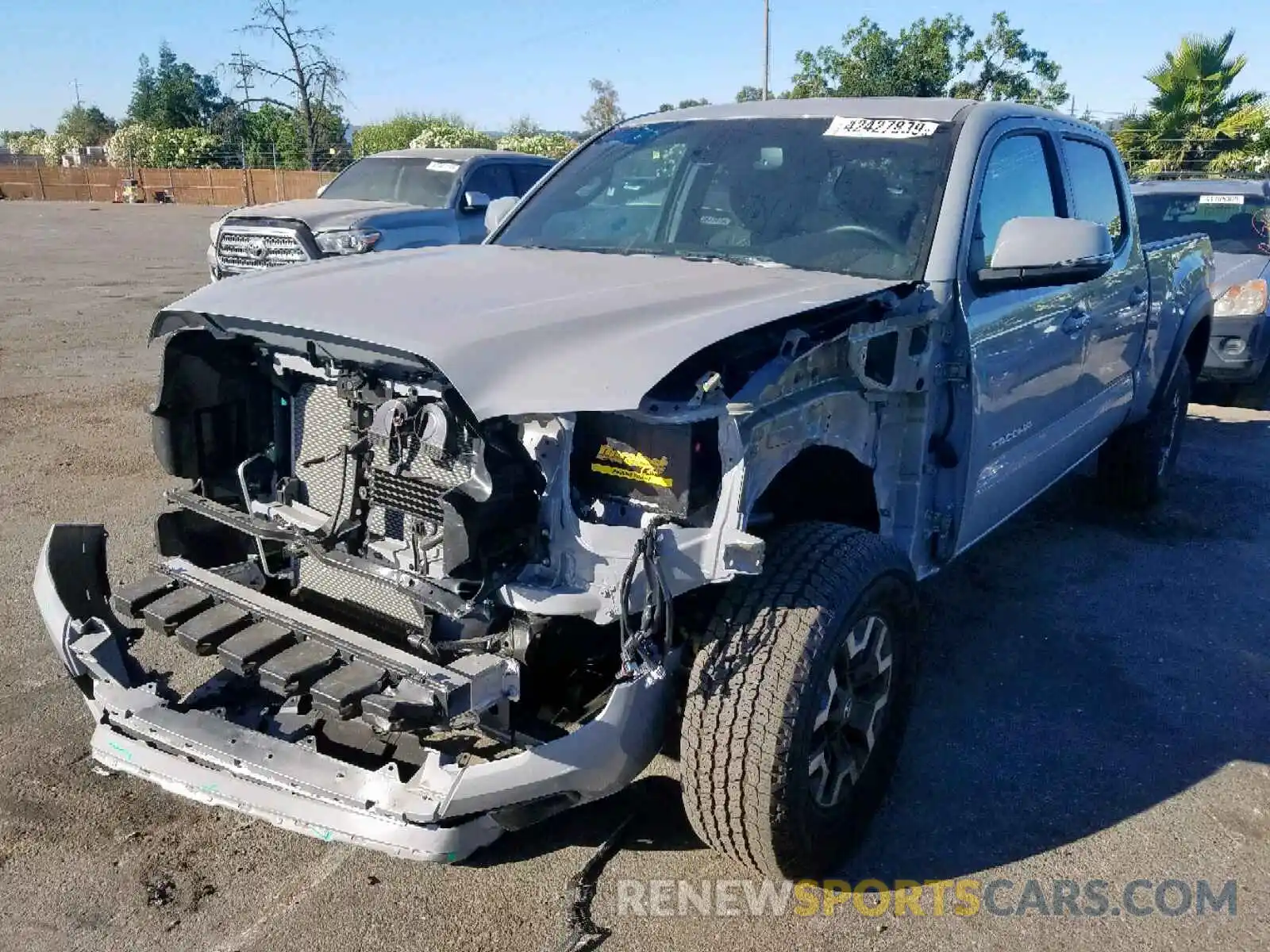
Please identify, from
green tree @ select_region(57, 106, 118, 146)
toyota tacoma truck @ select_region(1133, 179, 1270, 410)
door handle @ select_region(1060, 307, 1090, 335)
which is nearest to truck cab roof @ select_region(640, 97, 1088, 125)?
door handle @ select_region(1060, 307, 1090, 335)

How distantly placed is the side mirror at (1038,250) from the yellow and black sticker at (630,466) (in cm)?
154

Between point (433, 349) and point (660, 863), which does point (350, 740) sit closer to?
point (660, 863)

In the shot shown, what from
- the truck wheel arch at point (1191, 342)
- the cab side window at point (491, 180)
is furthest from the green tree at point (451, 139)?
the truck wheel arch at point (1191, 342)

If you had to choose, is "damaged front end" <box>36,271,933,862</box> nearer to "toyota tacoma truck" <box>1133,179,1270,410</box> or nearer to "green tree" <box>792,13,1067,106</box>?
"toyota tacoma truck" <box>1133,179,1270,410</box>

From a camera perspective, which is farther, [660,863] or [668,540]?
[660,863]

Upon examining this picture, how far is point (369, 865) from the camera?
9.57 ft

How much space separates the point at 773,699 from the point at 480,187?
960cm

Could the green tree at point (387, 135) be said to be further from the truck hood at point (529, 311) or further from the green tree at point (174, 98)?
the truck hood at point (529, 311)

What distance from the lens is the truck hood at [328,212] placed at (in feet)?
33.0

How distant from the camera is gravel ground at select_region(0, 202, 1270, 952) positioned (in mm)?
2699

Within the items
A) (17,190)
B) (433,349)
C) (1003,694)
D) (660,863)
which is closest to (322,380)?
(433,349)


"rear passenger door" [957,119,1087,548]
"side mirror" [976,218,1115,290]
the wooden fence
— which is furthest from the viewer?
the wooden fence

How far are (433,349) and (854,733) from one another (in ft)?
5.06

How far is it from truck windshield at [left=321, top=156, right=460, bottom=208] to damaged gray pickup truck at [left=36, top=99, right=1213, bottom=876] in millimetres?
7841
